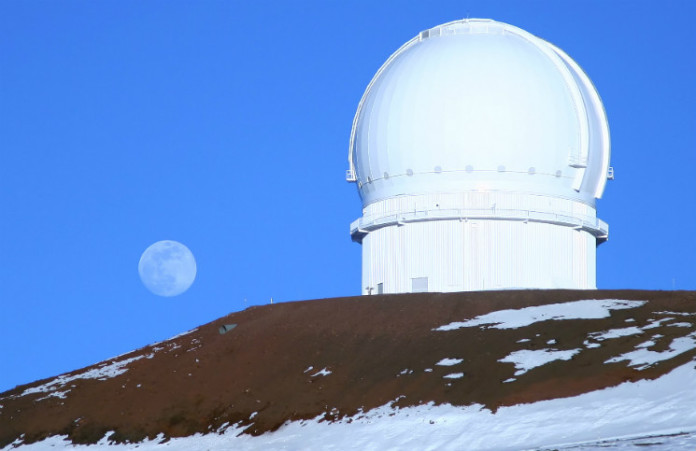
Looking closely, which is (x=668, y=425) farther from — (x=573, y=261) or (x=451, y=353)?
(x=573, y=261)

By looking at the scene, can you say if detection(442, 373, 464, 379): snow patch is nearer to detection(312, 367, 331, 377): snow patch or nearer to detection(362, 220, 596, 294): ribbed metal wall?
detection(312, 367, 331, 377): snow patch

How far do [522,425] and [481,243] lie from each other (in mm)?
17036

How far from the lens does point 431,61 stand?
4397cm

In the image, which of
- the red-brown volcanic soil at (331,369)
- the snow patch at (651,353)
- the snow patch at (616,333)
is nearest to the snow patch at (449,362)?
the red-brown volcanic soil at (331,369)

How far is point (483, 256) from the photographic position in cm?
4197

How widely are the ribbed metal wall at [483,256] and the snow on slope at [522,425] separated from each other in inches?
551

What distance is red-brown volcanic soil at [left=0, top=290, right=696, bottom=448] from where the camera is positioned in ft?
93.5

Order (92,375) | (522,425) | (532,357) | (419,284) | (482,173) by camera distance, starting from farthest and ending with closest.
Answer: (419,284) → (482,173) → (92,375) → (532,357) → (522,425)

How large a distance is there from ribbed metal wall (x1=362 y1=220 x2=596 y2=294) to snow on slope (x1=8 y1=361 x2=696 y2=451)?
14.0 metres

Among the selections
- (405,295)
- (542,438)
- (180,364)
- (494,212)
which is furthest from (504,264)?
(542,438)

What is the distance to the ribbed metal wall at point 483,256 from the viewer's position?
41.9 meters

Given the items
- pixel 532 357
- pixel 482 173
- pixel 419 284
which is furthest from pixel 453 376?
pixel 482 173

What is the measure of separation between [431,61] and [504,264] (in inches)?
285

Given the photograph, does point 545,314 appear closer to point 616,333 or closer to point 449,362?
point 616,333
